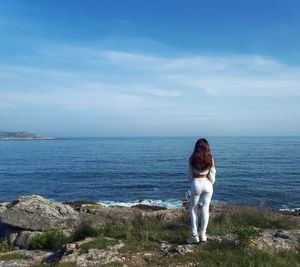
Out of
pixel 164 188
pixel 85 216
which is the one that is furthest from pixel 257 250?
pixel 164 188

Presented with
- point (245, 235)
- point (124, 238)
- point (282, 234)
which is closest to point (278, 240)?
point (282, 234)

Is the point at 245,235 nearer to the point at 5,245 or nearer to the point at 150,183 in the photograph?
A: the point at 5,245

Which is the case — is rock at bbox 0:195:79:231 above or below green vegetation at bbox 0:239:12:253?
above

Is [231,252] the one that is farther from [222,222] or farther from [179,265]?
[222,222]

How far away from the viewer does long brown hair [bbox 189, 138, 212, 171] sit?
396 inches

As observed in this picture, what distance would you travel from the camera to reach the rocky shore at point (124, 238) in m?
9.71

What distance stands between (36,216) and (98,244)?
613 cm

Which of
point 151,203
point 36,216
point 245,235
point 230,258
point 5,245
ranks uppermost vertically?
point 245,235

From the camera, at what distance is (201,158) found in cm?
1008

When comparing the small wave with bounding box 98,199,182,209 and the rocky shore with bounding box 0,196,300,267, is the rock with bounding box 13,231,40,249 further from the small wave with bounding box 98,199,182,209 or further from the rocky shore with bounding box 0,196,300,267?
the small wave with bounding box 98,199,182,209

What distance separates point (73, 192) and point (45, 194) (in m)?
2.95

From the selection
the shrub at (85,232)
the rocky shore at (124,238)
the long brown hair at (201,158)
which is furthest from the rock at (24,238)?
the long brown hair at (201,158)

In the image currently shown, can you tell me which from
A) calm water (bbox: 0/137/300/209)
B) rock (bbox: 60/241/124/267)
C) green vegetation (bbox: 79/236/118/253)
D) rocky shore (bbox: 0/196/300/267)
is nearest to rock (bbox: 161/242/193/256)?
rocky shore (bbox: 0/196/300/267)

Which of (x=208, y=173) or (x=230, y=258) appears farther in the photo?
(x=208, y=173)
